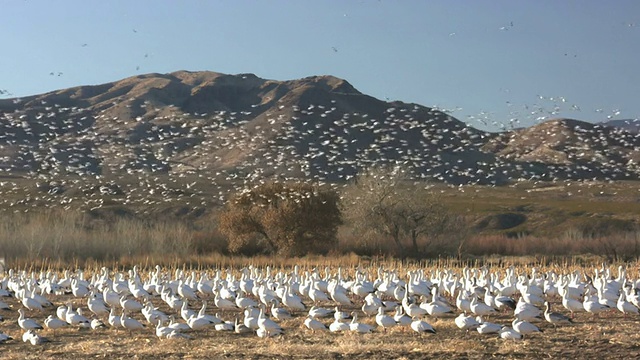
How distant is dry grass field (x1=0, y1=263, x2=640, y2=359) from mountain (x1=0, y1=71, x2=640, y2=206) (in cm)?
5399

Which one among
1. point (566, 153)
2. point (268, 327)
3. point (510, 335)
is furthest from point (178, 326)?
point (566, 153)

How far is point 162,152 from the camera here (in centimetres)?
11631

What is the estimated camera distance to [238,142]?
97125 mm

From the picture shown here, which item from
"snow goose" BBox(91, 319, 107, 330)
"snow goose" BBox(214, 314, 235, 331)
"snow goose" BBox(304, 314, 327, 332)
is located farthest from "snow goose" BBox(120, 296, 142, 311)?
"snow goose" BBox(304, 314, 327, 332)

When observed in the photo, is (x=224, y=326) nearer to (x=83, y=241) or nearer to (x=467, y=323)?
(x=467, y=323)

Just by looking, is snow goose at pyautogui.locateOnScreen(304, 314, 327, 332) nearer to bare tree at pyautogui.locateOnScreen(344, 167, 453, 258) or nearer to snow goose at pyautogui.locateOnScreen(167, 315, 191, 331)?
snow goose at pyautogui.locateOnScreen(167, 315, 191, 331)

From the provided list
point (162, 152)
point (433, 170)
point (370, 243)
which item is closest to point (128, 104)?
point (162, 152)

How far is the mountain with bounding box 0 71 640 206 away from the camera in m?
90.9

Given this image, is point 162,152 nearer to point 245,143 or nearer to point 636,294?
point 245,143

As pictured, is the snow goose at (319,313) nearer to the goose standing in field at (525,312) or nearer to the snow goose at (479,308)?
the snow goose at (479,308)

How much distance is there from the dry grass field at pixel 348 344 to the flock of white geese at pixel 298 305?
0.62 ft

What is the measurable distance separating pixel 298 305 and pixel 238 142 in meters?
78.9

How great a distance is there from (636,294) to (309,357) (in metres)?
8.31

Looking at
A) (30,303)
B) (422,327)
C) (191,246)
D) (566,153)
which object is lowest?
(191,246)
